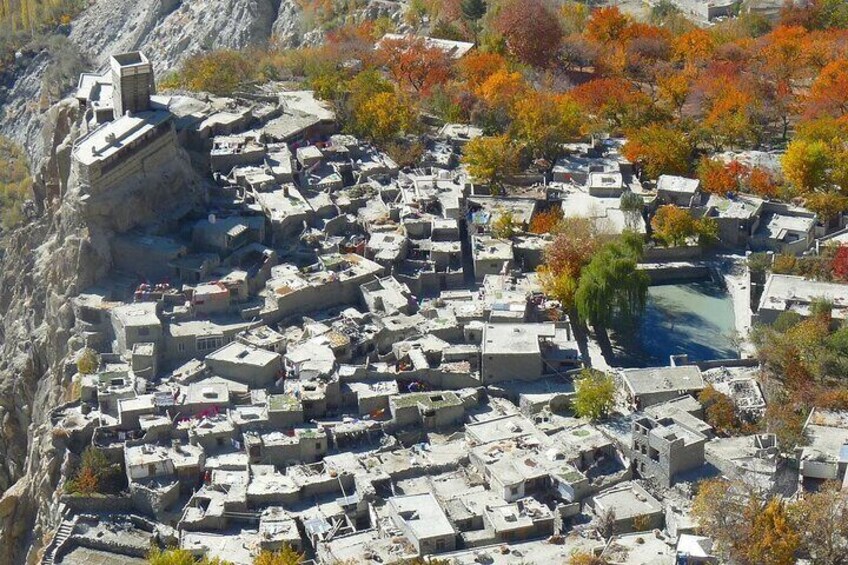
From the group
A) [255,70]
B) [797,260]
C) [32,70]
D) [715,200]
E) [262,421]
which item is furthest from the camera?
[32,70]

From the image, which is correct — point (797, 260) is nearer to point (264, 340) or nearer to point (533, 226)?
point (533, 226)

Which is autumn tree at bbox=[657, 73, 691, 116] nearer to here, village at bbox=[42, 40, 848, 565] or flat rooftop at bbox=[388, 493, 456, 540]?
village at bbox=[42, 40, 848, 565]

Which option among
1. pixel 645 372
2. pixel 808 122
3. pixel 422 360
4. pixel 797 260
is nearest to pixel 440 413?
pixel 422 360

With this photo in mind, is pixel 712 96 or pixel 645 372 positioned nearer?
pixel 645 372

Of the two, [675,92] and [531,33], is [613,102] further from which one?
[531,33]

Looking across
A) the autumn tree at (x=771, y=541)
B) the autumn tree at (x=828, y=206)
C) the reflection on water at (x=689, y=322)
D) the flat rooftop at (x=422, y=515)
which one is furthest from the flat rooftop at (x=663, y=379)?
the autumn tree at (x=828, y=206)

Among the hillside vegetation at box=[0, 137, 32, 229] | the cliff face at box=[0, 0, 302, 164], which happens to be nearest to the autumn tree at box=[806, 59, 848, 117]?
the cliff face at box=[0, 0, 302, 164]

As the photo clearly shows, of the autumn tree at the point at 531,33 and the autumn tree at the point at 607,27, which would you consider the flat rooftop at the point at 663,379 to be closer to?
the autumn tree at the point at 531,33
